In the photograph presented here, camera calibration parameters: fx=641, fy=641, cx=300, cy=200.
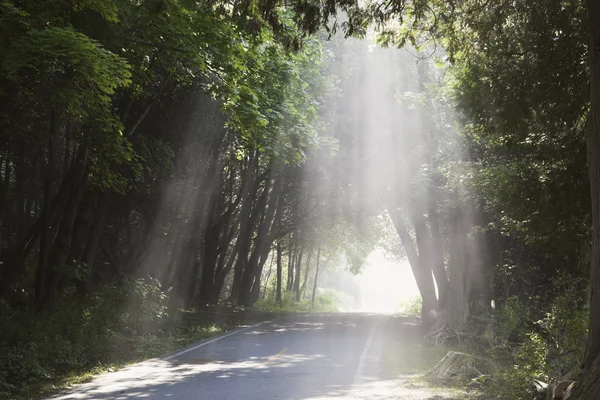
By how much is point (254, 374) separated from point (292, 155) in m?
12.1

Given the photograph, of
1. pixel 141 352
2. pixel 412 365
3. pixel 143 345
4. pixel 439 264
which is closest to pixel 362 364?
pixel 412 365

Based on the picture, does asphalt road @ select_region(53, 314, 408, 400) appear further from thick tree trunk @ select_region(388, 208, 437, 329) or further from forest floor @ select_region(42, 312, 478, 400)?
thick tree trunk @ select_region(388, 208, 437, 329)

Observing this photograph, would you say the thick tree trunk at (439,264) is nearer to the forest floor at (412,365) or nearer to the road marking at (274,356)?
the forest floor at (412,365)

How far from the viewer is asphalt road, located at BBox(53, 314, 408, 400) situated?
10.9 metres

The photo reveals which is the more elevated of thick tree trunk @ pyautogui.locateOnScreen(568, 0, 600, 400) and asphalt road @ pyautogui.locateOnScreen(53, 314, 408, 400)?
thick tree trunk @ pyautogui.locateOnScreen(568, 0, 600, 400)

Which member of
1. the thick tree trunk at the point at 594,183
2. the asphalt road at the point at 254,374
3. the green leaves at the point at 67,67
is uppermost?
the green leaves at the point at 67,67

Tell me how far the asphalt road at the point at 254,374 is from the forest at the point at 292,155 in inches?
50.4

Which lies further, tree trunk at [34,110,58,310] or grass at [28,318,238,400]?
tree trunk at [34,110,58,310]

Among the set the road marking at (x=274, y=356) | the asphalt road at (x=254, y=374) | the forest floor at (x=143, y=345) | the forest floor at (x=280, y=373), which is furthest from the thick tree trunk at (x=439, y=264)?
the road marking at (x=274, y=356)

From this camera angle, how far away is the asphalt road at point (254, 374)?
35.7 feet

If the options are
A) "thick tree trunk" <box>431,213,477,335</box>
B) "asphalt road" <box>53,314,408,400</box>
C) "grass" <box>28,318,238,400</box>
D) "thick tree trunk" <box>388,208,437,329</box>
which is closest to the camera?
"asphalt road" <box>53,314,408,400</box>

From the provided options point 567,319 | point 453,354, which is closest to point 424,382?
point 453,354

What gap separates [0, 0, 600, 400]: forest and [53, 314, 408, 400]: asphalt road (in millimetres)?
1279

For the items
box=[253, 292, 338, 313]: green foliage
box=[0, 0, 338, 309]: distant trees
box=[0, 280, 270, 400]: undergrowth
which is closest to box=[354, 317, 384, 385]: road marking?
box=[0, 280, 270, 400]: undergrowth
